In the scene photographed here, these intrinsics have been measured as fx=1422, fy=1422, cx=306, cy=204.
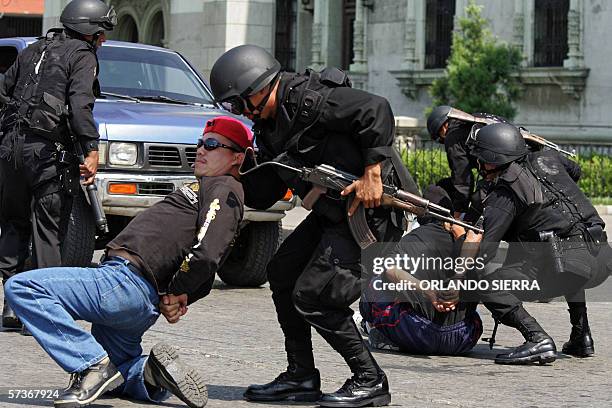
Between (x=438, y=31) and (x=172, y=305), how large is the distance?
2127 cm

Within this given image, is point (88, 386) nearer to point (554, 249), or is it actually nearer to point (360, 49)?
point (554, 249)

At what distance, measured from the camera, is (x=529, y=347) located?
7926mm

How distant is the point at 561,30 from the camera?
79.4 feet

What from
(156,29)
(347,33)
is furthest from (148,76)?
(156,29)

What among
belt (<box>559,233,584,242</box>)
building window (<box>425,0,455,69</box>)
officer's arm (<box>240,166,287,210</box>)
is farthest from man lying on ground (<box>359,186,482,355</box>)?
building window (<box>425,0,455,69</box>)

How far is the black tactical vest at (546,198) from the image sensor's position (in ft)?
26.0

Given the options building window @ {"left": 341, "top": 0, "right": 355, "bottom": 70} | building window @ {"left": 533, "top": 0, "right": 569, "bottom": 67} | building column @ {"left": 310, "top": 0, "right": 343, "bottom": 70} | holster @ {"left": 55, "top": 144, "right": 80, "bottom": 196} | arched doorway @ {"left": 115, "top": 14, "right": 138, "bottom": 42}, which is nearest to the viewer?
holster @ {"left": 55, "top": 144, "right": 80, "bottom": 196}

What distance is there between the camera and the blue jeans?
19.4 ft

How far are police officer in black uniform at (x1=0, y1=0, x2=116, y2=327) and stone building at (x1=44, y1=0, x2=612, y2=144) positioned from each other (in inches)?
625

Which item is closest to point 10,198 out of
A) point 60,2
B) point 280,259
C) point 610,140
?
point 280,259

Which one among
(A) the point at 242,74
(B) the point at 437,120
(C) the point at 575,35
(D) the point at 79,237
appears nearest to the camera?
(A) the point at 242,74

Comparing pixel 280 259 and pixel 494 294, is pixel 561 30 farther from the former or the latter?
pixel 280 259

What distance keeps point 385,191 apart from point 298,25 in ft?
81.6

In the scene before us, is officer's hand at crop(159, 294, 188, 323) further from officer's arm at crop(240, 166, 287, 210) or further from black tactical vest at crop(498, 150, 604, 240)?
black tactical vest at crop(498, 150, 604, 240)
